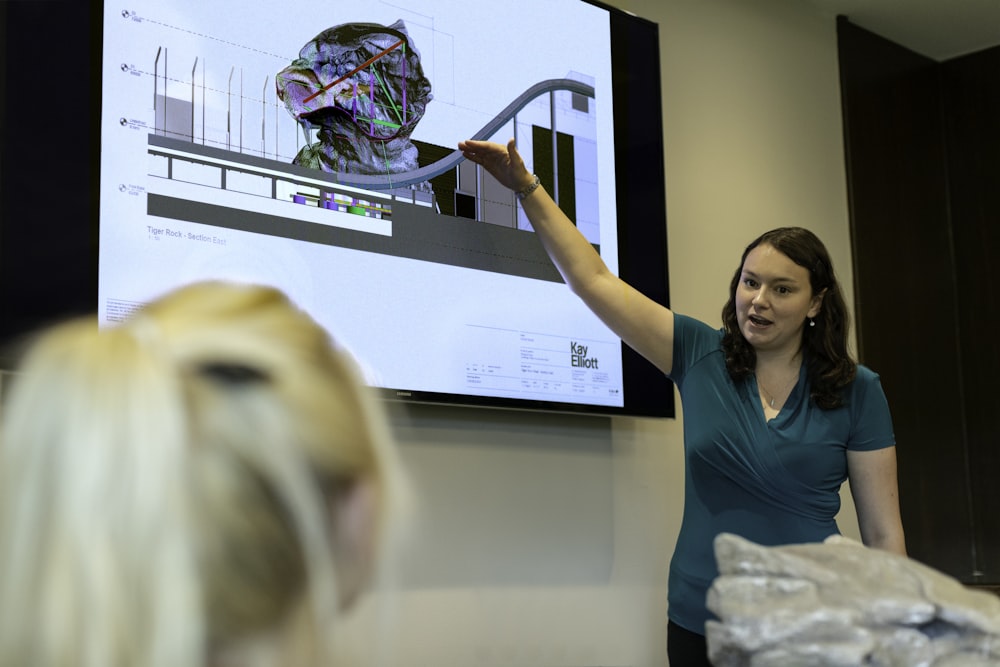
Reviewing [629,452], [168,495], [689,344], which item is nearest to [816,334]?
[689,344]

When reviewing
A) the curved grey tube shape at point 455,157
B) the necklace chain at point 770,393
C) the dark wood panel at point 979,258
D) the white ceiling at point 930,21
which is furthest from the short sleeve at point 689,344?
the dark wood panel at point 979,258

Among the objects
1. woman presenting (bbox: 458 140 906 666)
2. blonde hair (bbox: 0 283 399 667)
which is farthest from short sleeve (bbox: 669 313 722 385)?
blonde hair (bbox: 0 283 399 667)

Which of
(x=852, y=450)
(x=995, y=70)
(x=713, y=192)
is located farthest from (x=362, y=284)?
(x=995, y=70)

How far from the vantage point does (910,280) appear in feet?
13.0

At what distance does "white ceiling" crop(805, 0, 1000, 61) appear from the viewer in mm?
3852

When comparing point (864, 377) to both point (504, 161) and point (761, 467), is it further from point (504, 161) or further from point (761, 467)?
point (504, 161)

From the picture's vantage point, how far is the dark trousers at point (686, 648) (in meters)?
2.10

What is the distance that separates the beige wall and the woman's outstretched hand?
60 centimetres

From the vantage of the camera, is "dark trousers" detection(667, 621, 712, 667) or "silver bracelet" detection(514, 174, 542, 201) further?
"silver bracelet" detection(514, 174, 542, 201)

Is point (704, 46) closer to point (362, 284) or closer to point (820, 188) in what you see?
point (820, 188)

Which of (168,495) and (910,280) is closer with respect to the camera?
(168,495)

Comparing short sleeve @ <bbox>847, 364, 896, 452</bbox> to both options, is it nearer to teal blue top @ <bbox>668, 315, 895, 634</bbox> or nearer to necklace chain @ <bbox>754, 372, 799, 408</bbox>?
teal blue top @ <bbox>668, 315, 895, 634</bbox>

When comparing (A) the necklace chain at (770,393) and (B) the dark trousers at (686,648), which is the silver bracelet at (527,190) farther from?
(B) the dark trousers at (686,648)

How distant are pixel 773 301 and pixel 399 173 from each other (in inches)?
33.2
